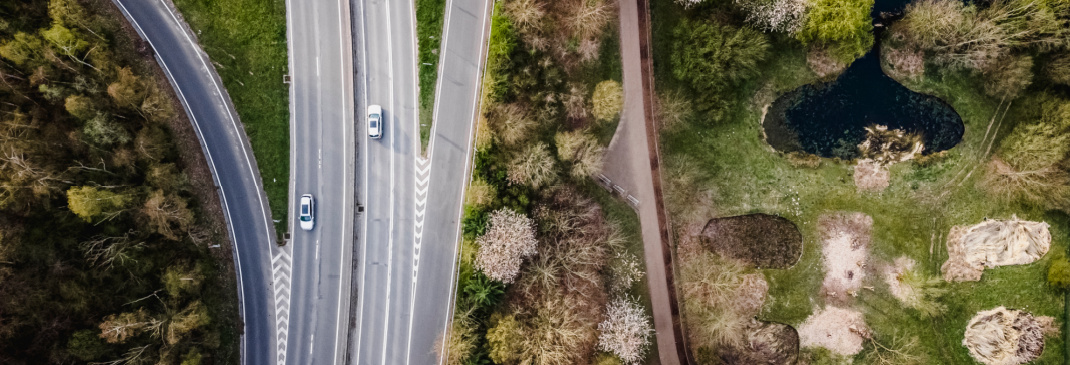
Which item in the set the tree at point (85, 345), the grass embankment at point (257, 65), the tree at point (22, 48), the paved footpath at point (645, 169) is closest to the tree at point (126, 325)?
the tree at point (85, 345)

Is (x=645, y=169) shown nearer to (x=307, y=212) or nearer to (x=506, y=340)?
(x=506, y=340)

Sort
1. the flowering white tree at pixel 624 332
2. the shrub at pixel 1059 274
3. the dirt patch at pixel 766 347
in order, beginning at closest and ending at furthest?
the flowering white tree at pixel 624 332 → the shrub at pixel 1059 274 → the dirt patch at pixel 766 347

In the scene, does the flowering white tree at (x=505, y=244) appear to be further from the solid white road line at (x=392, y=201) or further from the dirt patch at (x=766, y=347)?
the dirt patch at (x=766, y=347)

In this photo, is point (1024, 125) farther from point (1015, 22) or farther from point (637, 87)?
point (637, 87)

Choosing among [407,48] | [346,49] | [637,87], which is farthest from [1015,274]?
[346,49]

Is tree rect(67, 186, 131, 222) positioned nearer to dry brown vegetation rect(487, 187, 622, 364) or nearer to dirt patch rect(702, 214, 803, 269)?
dry brown vegetation rect(487, 187, 622, 364)

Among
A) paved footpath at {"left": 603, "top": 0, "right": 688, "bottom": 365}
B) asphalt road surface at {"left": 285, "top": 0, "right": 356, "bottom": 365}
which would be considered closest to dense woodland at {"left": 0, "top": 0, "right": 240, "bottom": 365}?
asphalt road surface at {"left": 285, "top": 0, "right": 356, "bottom": 365}
